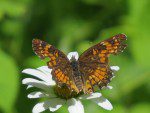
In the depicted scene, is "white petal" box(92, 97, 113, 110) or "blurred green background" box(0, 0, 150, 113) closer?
"white petal" box(92, 97, 113, 110)

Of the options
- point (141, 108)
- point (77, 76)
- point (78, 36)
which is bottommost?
point (141, 108)

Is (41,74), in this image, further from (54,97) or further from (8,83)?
(8,83)

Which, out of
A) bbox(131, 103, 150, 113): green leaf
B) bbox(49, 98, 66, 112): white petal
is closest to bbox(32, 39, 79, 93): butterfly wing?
bbox(49, 98, 66, 112): white petal

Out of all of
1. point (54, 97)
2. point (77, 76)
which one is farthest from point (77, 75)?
point (54, 97)

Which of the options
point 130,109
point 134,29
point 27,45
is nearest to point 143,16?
point 134,29

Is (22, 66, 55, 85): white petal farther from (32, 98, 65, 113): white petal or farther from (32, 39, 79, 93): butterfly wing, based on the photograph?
(32, 39, 79, 93): butterfly wing

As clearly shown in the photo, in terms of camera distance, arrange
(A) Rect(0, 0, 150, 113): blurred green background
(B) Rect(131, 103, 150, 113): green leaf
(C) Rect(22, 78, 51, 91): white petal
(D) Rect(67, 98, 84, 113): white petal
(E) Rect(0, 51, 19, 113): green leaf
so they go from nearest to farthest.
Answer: (D) Rect(67, 98, 84, 113): white petal → (C) Rect(22, 78, 51, 91): white petal → (E) Rect(0, 51, 19, 113): green leaf → (A) Rect(0, 0, 150, 113): blurred green background → (B) Rect(131, 103, 150, 113): green leaf

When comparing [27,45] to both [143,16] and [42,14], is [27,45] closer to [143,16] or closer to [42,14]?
[42,14]

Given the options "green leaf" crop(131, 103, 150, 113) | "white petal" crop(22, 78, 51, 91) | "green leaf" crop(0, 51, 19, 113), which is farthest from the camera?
"green leaf" crop(131, 103, 150, 113)
